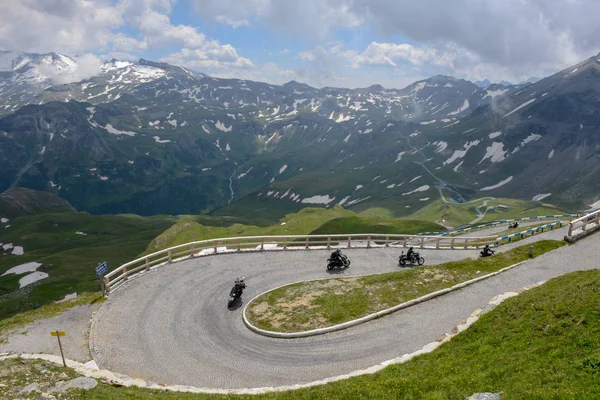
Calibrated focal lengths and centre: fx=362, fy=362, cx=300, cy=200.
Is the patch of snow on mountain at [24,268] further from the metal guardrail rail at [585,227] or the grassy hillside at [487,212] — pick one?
the grassy hillside at [487,212]

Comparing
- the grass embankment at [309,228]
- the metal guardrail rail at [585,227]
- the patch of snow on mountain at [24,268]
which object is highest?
the metal guardrail rail at [585,227]

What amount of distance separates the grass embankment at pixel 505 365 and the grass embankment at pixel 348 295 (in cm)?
699

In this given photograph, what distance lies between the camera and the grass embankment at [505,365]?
37.9 feet

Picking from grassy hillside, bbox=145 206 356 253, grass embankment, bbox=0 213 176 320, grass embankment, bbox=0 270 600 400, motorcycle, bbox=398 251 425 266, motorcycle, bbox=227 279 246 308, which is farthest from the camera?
grassy hillside, bbox=145 206 356 253

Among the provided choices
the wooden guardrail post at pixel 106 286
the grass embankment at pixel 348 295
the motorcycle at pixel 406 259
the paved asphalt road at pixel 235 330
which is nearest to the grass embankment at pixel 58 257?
the wooden guardrail post at pixel 106 286

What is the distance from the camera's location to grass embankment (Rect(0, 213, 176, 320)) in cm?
9094

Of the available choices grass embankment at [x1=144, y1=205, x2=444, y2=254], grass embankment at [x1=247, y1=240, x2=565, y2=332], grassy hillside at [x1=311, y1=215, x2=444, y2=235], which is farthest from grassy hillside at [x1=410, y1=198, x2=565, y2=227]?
grass embankment at [x1=247, y1=240, x2=565, y2=332]

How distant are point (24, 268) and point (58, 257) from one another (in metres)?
10.3

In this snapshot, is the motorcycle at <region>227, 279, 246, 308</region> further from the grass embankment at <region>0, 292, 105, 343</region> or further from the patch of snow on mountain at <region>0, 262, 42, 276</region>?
the patch of snow on mountain at <region>0, 262, 42, 276</region>

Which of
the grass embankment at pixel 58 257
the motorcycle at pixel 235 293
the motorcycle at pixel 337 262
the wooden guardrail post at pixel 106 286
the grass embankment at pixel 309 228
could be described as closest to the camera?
the wooden guardrail post at pixel 106 286

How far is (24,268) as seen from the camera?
125125 millimetres

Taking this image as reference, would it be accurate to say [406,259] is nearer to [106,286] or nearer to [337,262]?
[337,262]

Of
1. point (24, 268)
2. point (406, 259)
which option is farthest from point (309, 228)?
point (406, 259)

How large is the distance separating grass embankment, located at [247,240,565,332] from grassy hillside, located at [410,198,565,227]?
119322 mm
